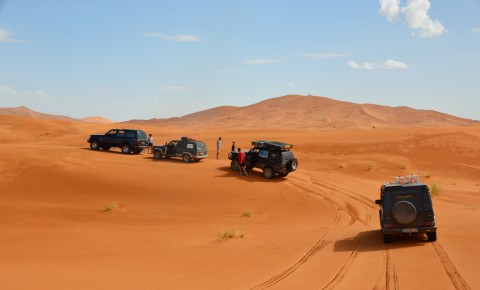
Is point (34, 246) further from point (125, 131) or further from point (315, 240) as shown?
point (125, 131)

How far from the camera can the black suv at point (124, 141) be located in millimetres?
32053

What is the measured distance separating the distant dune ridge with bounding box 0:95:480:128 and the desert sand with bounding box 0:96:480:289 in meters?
63.4

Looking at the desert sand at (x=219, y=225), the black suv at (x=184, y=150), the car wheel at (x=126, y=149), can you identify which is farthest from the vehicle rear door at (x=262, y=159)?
the car wheel at (x=126, y=149)

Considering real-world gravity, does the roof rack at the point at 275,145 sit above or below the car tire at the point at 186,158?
above

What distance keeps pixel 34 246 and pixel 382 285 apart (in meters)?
10.3

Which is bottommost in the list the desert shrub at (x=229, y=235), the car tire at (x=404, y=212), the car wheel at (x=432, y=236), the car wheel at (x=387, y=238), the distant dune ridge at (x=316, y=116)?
the desert shrub at (x=229, y=235)

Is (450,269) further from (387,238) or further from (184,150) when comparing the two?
(184,150)

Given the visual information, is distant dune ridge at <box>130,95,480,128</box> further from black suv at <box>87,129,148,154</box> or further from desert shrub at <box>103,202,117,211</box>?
desert shrub at <box>103,202,117,211</box>

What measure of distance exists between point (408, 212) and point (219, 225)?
7979mm

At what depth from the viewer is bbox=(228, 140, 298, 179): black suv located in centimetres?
2483

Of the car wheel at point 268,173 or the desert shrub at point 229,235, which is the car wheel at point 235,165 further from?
the desert shrub at point 229,235

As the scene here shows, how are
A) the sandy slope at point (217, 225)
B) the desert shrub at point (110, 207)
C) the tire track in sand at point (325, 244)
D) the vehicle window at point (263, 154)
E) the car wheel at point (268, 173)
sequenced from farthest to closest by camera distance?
the vehicle window at point (263, 154) → the car wheel at point (268, 173) → the desert shrub at point (110, 207) → the sandy slope at point (217, 225) → the tire track in sand at point (325, 244)

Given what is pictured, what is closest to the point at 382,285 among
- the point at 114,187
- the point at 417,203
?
the point at 417,203

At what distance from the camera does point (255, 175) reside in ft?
86.1
